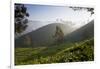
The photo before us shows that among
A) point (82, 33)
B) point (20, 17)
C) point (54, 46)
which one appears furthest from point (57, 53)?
point (20, 17)

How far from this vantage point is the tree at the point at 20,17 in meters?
1.97

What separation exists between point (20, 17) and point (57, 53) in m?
0.59

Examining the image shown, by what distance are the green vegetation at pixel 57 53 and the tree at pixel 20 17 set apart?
0.23 m

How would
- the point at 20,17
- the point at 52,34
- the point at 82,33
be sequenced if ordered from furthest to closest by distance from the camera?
the point at 82,33 → the point at 52,34 → the point at 20,17

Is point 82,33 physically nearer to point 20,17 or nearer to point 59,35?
point 59,35

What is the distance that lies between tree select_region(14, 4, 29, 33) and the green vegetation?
23 cm

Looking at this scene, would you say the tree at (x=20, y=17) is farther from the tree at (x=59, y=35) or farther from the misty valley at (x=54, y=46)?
the tree at (x=59, y=35)

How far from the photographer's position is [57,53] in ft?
6.93

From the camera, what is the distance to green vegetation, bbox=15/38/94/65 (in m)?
2.00

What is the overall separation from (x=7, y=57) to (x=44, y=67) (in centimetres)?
43

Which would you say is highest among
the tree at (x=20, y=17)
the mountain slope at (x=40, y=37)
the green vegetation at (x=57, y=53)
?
the tree at (x=20, y=17)

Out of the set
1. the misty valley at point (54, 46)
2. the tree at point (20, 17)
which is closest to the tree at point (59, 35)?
the misty valley at point (54, 46)
